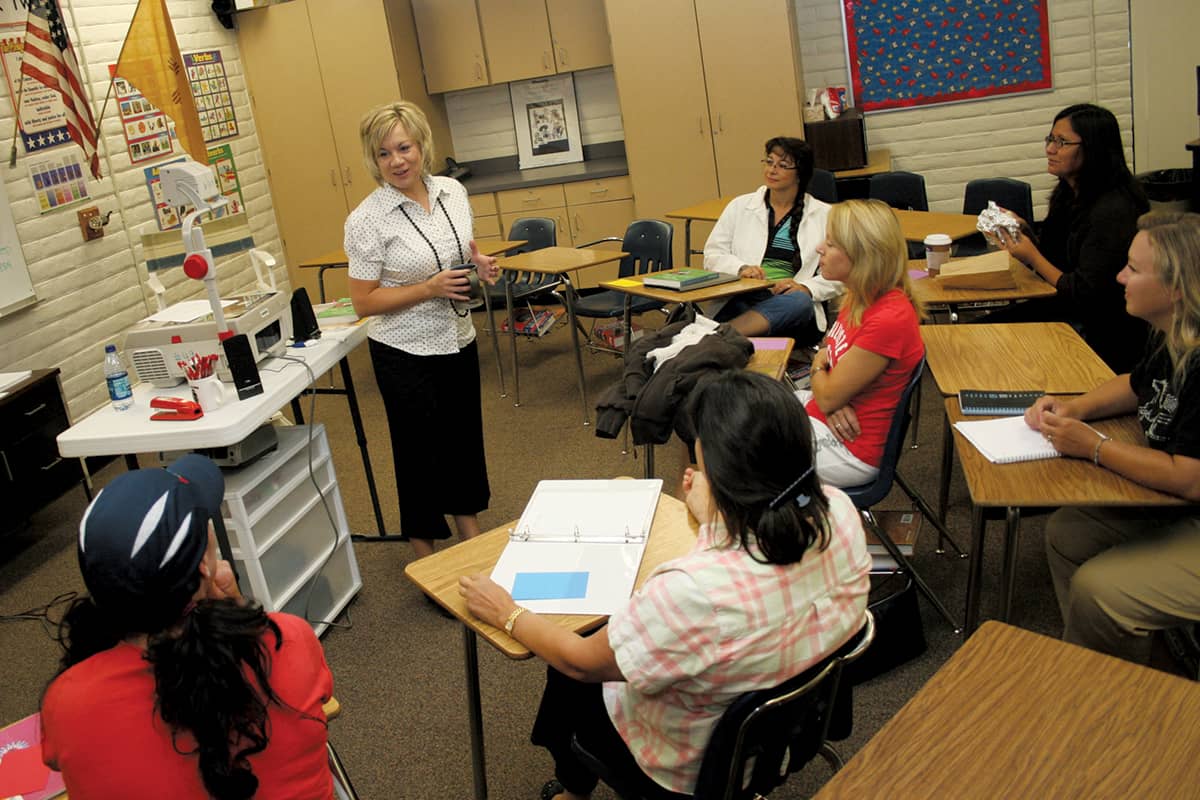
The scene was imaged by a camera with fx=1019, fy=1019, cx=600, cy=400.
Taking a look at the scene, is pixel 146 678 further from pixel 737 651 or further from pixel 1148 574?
pixel 1148 574

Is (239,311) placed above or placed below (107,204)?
below

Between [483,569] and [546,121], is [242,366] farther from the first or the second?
[546,121]

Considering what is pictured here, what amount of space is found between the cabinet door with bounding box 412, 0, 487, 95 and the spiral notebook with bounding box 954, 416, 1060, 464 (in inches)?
210

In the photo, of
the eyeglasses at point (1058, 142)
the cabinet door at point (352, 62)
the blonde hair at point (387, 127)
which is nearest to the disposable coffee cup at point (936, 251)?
the eyeglasses at point (1058, 142)

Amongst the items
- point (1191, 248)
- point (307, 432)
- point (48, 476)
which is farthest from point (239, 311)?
point (1191, 248)

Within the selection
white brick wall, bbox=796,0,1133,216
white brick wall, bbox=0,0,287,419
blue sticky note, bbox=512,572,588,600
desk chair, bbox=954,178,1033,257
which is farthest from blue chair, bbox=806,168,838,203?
blue sticky note, bbox=512,572,588,600

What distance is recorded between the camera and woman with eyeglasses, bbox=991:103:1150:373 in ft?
11.2

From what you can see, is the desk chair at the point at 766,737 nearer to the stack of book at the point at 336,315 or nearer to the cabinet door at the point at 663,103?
the stack of book at the point at 336,315

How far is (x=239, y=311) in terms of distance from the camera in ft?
9.80

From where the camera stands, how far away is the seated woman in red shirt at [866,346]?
266 centimetres

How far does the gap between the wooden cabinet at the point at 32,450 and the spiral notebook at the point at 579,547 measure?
2.75 metres

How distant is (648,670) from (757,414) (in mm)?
403

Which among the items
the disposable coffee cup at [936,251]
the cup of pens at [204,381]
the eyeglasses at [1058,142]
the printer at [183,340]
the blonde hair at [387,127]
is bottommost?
the disposable coffee cup at [936,251]

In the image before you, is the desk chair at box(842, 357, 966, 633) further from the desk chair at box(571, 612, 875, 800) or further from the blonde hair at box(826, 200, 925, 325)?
the desk chair at box(571, 612, 875, 800)
